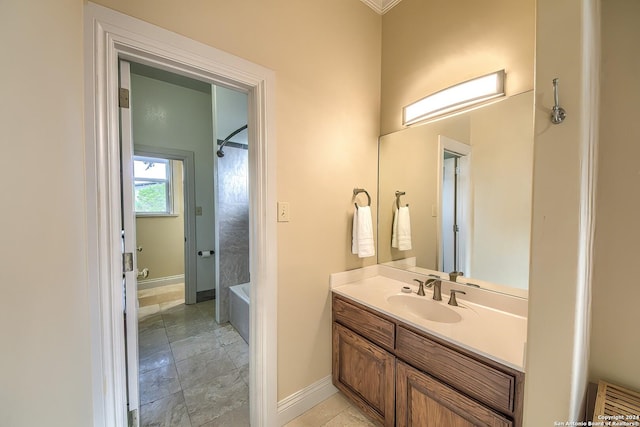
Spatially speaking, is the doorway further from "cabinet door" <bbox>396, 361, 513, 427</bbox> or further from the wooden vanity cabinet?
"cabinet door" <bbox>396, 361, 513, 427</bbox>

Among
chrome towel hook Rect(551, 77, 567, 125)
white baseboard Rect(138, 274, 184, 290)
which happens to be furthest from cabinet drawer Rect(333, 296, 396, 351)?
white baseboard Rect(138, 274, 184, 290)

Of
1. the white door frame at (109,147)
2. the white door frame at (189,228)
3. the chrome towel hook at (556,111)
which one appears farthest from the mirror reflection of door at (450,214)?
the white door frame at (189,228)

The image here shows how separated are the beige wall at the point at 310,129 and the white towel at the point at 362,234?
0.24 ft

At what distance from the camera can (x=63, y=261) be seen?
0.75 m

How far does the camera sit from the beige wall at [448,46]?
1.28 meters

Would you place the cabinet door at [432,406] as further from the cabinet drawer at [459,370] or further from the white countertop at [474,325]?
the white countertop at [474,325]

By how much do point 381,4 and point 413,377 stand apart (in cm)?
260

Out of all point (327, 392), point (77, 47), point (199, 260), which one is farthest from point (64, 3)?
point (199, 260)

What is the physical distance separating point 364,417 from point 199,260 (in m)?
2.78

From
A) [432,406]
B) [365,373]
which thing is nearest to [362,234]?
[365,373]

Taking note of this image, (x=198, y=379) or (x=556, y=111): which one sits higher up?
(x=556, y=111)

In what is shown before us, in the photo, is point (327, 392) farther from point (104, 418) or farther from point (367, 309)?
point (104, 418)

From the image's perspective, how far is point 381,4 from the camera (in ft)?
6.28

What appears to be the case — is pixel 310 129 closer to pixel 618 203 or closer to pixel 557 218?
pixel 557 218
